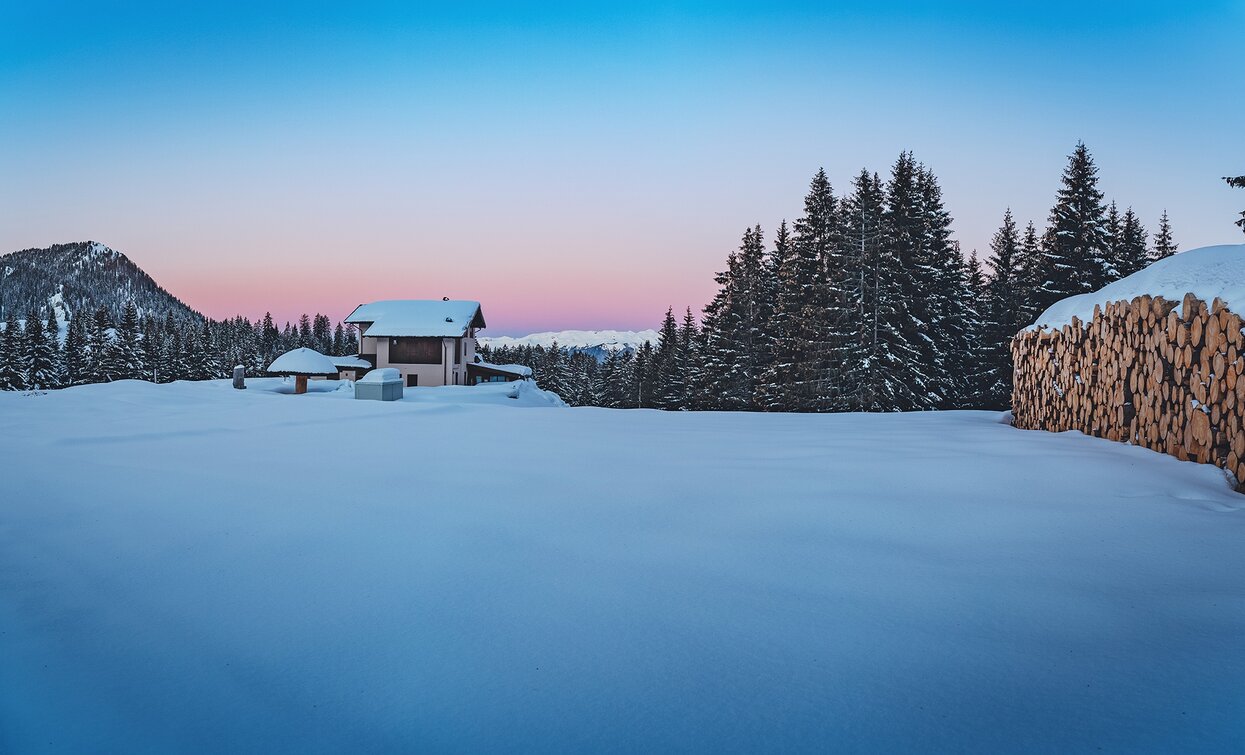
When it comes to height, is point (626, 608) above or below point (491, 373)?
below

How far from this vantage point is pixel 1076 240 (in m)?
22.8

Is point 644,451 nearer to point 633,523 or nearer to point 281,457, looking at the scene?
point 633,523

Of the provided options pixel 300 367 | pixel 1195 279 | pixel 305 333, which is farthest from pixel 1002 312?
pixel 305 333

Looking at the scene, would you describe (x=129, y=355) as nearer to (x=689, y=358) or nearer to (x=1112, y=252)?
(x=689, y=358)

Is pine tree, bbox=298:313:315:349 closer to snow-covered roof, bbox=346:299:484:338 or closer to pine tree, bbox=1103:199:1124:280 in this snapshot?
snow-covered roof, bbox=346:299:484:338

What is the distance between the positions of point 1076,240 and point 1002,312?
13.9 feet

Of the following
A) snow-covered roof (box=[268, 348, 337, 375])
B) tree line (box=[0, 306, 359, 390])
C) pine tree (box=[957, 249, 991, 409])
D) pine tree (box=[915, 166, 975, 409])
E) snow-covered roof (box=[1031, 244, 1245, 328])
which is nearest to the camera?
snow-covered roof (box=[1031, 244, 1245, 328])

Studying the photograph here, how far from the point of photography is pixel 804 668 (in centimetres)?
185

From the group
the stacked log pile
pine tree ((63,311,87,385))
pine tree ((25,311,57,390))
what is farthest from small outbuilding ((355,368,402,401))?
pine tree ((63,311,87,385))

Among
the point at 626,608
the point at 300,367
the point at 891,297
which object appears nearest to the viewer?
the point at 626,608

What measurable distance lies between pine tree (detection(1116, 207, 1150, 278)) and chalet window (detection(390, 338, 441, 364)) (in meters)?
30.8

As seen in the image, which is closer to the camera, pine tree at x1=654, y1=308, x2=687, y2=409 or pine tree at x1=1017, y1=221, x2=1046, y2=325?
pine tree at x1=1017, y1=221, x2=1046, y2=325

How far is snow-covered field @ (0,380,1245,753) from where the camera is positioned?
5.37 ft

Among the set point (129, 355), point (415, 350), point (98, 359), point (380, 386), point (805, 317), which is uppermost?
point (805, 317)
